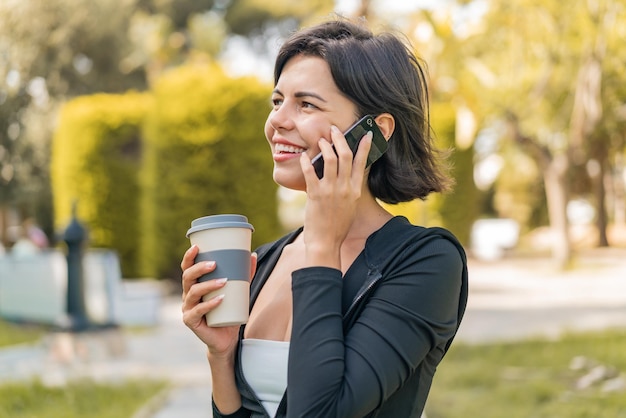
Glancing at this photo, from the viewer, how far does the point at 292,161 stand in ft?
5.52

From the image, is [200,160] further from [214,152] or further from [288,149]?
[288,149]

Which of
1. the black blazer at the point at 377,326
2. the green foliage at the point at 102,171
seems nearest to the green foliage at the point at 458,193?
the green foliage at the point at 102,171

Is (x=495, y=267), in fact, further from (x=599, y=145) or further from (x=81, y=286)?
(x=81, y=286)

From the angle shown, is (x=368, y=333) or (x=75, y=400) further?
(x=75, y=400)

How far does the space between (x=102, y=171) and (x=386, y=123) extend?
15467 millimetres

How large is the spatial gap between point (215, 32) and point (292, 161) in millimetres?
27646

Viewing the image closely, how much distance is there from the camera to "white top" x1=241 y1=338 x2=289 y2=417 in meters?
1.66

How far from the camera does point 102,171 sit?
1655 cm

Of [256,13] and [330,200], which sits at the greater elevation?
[330,200]

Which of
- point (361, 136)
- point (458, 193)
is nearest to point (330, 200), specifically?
point (361, 136)

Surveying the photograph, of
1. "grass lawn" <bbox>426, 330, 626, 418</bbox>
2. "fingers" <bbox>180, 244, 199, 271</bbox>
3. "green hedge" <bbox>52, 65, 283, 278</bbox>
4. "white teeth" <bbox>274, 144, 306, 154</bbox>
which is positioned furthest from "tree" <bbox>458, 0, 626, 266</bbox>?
"fingers" <bbox>180, 244, 199, 271</bbox>

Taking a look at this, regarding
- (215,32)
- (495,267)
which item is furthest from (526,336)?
(215,32)

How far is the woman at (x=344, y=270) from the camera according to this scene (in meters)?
1.47

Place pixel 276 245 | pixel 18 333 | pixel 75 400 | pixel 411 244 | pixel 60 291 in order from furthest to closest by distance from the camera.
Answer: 1. pixel 60 291
2. pixel 18 333
3. pixel 75 400
4. pixel 276 245
5. pixel 411 244
